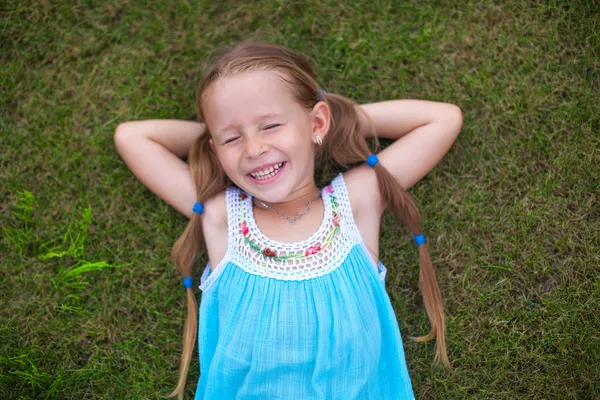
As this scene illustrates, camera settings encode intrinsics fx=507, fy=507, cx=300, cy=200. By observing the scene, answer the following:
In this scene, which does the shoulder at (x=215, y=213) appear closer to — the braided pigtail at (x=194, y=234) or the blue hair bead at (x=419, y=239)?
the braided pigtail at (x=194, y=234)

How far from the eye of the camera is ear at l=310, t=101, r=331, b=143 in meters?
2.29

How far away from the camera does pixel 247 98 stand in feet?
6.95

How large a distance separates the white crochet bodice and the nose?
0.40 metres

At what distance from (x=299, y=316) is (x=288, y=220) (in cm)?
45

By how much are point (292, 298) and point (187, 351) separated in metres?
0.70

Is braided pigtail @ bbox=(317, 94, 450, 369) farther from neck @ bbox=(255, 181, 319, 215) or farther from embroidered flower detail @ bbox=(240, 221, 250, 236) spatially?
embroidered flower detail @ bbox=(240, 221, 250, 236)

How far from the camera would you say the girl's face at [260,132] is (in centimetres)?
212

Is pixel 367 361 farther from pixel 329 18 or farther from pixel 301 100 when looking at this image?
pixel 329 18

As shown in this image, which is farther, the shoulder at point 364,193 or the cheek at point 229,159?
the shoulder at point 364,193

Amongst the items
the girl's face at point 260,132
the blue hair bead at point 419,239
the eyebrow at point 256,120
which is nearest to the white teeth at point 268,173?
the girl's face at point 260,132

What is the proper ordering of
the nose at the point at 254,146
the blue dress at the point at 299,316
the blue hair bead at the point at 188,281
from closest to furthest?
1. the nose at the point at 254,146
2. the blue dress at the point at 299,316
3. the blue hair bead at the point at 188,281

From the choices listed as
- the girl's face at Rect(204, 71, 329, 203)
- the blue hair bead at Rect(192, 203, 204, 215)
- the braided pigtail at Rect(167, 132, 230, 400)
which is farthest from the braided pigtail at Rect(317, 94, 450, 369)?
the blue hair bead at Rect(192, 203, 204, 215)

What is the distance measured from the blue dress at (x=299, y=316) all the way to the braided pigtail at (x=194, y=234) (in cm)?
22

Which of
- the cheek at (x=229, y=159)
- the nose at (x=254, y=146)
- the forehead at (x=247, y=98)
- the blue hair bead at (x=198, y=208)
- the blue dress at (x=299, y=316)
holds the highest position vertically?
the forehead at (x=247, y=98)
